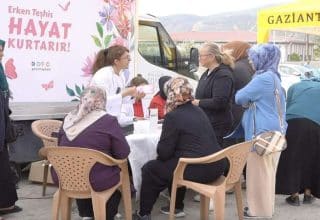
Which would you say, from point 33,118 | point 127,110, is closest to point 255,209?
point 127,110

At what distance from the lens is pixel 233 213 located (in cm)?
476

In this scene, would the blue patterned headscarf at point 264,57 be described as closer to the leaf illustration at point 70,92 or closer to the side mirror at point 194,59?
the leaf illustration at point 70,92

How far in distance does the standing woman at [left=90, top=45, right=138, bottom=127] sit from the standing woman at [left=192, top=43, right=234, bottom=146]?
0.67 meters

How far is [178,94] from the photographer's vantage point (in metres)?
3.96

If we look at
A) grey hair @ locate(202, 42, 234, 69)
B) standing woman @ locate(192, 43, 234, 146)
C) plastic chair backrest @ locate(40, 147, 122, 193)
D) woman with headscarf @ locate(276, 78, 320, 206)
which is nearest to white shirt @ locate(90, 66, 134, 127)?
standing woman @ locate(192, 43, 234, 146)

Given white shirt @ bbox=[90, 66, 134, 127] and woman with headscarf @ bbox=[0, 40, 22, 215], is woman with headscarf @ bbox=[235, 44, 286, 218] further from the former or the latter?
woman with headscarf @ bbox=[0, 40, 22, 215]

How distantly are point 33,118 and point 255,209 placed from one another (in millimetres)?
2472

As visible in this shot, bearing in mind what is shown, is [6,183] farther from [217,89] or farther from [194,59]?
[194,59]

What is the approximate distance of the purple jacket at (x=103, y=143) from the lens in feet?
11.9

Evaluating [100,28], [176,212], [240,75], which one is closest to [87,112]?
[176,212]

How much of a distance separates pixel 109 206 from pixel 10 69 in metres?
2.03

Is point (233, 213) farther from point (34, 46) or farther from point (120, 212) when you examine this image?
point (34, 46)

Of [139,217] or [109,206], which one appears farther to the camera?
[139,217]

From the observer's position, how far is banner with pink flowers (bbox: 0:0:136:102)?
515 cm
